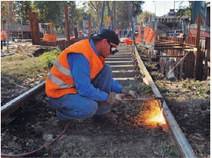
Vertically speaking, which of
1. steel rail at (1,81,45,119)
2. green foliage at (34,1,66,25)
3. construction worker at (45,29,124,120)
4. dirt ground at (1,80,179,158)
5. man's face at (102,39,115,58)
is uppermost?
green foliage at (34,1,66,25)

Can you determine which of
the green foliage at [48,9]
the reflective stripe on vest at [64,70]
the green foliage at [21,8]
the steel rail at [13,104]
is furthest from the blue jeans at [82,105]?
the green foliage at [21,8]

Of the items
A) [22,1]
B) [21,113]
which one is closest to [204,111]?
[21,113]

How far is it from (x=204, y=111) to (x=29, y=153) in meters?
2.93

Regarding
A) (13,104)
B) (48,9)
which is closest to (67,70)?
(13,104)

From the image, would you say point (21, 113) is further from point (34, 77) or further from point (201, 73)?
point (201, 73)

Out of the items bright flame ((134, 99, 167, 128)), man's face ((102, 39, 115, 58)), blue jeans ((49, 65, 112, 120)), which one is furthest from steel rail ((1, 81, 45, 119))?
bright flame ((134, 99, 167, 128))

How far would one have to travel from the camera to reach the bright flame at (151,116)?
4840 mm

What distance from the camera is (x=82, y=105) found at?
4.52 meters

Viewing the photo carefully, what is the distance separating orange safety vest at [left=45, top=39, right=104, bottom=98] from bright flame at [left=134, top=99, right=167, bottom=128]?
3.01 ft

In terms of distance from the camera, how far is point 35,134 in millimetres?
4465

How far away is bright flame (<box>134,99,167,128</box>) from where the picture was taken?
15.9 ft

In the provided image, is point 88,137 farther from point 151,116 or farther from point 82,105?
point 151,116

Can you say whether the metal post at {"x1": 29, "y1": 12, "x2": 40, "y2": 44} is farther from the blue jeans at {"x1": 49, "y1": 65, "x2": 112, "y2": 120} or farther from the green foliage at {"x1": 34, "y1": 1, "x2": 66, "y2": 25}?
the green foliage at {"x1": 34, "y1": 1, "x2": 66, "y2": 25}

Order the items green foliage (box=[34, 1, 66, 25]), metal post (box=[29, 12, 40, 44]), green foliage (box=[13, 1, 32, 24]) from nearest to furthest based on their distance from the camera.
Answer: metal post (box=[29, 12, 40, 44]) < green foliage (box=[13, 1, 32, 24]) < green foliage (box=[34, 1, 66, 25])
